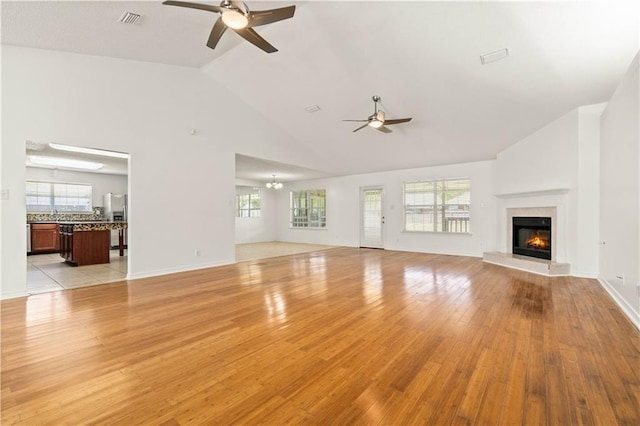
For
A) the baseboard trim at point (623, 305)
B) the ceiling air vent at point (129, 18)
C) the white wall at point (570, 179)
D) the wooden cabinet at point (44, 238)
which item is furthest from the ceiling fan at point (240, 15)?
the wooden cabinet at point (44, 238)

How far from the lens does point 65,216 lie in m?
8.27

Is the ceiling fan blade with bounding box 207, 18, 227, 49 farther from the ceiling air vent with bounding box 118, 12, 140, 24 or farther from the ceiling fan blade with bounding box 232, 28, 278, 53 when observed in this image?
the ceiling air vent with bounding box 118, 12, 140, 24

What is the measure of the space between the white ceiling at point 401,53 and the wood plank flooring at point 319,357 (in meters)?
3.23

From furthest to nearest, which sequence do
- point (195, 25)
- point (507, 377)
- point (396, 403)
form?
1. point (195, 25)
2. point (507, 377)
3. point (396, 403)

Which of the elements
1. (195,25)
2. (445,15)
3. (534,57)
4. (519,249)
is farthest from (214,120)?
(519,249)

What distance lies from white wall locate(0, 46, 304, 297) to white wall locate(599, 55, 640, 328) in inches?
247

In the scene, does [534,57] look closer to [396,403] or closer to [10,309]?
[396,403]

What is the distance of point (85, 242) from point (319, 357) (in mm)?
6426

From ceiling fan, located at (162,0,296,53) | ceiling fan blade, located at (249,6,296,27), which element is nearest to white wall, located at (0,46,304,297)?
ceiling fan, located at (162,0,296,53)

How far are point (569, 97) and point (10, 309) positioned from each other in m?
8.52

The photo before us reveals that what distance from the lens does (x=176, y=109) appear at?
542 centimetres

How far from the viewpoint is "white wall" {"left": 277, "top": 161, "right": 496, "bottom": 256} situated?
7535 millimetres

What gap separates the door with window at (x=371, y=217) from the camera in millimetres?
9445

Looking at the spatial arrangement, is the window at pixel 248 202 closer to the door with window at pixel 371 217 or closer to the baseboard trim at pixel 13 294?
the door with window at pixel 371 217
